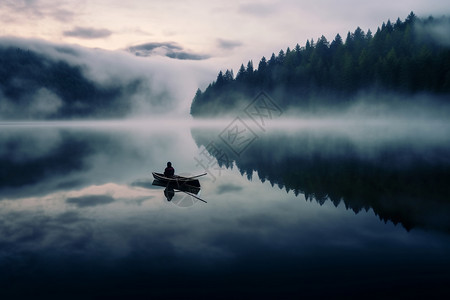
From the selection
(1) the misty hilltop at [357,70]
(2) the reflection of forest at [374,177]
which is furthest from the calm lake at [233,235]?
(1) the misty hilltop at [357,70]

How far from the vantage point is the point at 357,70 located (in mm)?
103562

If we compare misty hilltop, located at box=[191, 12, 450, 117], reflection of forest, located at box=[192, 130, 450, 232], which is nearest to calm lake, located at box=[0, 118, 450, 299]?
reflection of forest, located at box=[192, 130, 450, 232]

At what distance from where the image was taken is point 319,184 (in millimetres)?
26547

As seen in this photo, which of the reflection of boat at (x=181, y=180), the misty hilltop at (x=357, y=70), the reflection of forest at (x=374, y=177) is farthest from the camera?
the misty hilltop at (x=357, y=70)

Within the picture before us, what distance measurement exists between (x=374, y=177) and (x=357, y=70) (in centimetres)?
8682

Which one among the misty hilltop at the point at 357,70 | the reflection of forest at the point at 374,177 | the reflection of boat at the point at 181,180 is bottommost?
the reflection of forest at the point at 374,177

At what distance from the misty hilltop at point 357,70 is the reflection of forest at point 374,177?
5354 cm

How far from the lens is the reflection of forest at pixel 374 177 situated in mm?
19156

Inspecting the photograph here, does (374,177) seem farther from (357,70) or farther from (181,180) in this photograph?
(357,70)

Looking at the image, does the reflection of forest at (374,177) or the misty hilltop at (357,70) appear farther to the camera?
the misty hilltop at (357,70)

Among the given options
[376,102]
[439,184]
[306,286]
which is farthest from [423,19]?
[306,286]

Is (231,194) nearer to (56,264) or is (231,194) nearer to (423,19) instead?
(56,264)

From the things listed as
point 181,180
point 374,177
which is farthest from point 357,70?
point 181,180

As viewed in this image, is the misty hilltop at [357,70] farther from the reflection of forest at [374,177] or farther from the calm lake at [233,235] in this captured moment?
the calm lake at [233,235]
